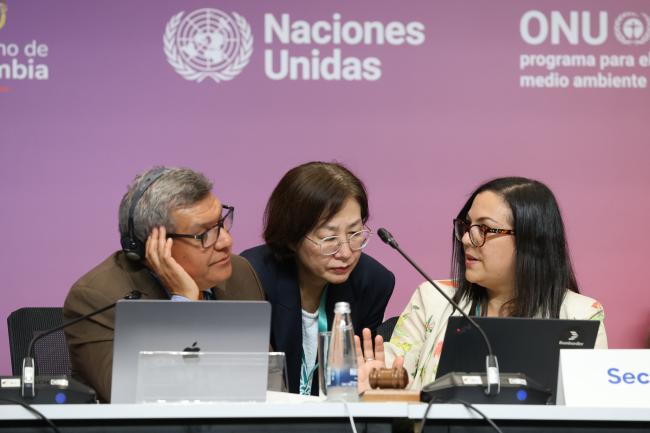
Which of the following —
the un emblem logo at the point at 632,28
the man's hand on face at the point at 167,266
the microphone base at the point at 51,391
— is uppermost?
the un emblem logo at the point at 632,28

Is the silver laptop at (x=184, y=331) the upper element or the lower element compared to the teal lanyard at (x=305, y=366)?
upper

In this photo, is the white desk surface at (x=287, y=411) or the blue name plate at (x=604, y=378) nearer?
the white desk surface at (x=287, y=411)

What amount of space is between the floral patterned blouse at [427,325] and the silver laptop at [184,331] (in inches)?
33.5

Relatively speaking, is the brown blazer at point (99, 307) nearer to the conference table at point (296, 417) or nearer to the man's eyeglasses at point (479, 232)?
the conference table at point (296, 417)

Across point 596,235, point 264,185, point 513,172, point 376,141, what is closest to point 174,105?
point 264,185

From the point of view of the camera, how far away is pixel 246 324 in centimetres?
212

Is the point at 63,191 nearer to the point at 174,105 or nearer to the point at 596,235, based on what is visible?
the point at 174,105

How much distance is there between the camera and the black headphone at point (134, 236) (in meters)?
2.74

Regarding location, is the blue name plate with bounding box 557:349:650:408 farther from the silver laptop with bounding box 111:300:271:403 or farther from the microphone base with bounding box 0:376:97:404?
the microphone base with bounding box 0:376:97:404

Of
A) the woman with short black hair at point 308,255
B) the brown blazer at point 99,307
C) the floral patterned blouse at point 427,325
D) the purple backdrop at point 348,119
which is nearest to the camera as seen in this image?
the brown blazer at point 99,307

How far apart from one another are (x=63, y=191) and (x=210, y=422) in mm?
2365

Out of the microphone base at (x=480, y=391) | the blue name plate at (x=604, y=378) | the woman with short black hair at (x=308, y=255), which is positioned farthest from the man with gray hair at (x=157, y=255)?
the blue name plate at (x=604, y=378)

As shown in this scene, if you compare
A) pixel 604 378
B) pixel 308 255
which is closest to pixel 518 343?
pixel 604 378

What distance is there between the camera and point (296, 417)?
76.2 inches
